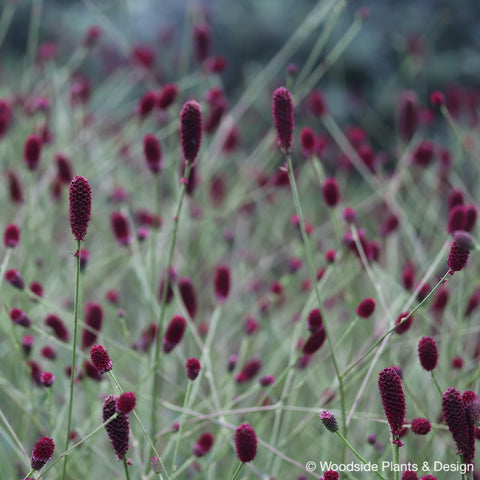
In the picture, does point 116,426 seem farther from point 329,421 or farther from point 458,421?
point 458,421

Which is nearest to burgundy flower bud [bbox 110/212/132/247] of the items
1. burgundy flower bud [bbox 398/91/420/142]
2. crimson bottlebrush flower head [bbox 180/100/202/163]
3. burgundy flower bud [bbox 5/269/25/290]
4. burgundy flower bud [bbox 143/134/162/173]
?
burgundy flower bud [bbox 143/134/162/173]

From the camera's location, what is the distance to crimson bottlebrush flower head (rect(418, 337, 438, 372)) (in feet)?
2.14

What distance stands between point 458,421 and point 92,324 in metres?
0.49

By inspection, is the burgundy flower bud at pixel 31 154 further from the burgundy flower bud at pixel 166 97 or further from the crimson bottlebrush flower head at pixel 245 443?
the crimson bottlebrush flower head at pixel 245 443

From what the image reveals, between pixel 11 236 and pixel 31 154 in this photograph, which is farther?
pixel 31 154

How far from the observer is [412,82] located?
260 centimetres

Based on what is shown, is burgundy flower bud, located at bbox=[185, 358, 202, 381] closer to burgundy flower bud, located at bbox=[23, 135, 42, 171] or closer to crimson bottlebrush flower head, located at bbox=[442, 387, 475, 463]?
crimson bottlebrush flower head, located at bbox=[442, 387, 475, 463]

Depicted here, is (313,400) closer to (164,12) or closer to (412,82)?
(412,82)

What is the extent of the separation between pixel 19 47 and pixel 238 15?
128 cm

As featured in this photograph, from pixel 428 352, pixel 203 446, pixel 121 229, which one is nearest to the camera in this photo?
pixel 428 352

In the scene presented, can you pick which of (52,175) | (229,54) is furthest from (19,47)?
(52,175)

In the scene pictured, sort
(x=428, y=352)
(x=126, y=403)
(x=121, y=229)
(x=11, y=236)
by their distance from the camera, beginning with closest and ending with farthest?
(x=126, y=403) < (x=428, y=352) < (x=11, y=236) < (x=121, y=229)

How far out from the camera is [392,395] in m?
0.57

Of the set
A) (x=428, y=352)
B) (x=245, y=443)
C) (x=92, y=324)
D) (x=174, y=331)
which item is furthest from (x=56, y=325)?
(x=428, y=352)
